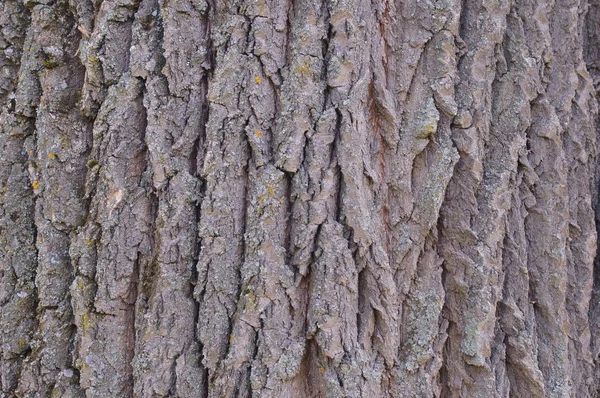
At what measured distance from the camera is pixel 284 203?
52.9 inches

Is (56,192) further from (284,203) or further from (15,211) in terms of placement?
(284,203)

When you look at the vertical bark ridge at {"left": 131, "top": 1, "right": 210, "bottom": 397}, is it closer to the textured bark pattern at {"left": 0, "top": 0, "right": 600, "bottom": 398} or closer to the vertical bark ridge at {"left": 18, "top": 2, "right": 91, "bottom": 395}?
the textured bark pattern at {"left": 0, "top": 0, "right": 600, "bottom": 398}

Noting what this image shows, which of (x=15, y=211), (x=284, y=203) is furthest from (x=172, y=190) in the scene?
(x=15, y=211)

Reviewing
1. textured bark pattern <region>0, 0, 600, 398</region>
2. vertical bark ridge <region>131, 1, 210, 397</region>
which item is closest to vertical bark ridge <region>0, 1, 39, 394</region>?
textured bark pattern <region>0, 0, 600, 398</region>

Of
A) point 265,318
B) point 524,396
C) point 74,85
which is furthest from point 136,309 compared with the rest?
point 524,396

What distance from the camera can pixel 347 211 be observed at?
133 centimetres

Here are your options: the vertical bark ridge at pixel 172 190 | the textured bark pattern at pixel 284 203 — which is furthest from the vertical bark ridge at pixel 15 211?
the vertical bark ridge at pixel 172 190

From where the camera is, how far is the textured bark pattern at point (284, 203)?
1329mm

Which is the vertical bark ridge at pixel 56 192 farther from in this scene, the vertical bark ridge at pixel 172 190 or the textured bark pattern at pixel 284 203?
the vertical bark ridge at pixel 172 190

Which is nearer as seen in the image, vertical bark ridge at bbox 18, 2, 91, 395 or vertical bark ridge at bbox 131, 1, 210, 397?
vertical bark ridge at bbox 131, 1, 210, 397

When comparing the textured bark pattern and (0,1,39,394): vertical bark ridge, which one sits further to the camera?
(0,1,39,394): vertical bark ridge

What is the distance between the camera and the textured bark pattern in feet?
4.36

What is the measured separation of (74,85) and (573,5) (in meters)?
1.45

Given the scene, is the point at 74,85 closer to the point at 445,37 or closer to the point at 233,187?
the point at 233,187
